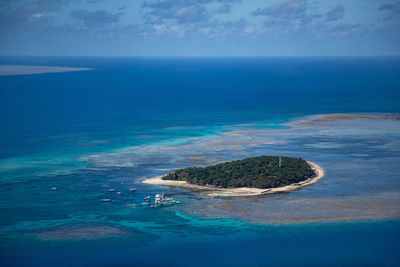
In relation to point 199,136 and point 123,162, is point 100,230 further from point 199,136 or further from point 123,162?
point 199,136

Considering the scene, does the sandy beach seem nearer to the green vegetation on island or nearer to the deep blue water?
the green vegetation on island

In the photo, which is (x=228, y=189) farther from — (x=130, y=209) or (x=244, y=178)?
(x=130, y=209)

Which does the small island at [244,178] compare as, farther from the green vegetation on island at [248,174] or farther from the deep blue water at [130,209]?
the deep blue water at [130,209]

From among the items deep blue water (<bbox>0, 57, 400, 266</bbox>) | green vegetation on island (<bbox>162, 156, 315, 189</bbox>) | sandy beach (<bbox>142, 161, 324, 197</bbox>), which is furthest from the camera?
green vegetation on island (<bbox>162, 156, 315, 189</bbox>)

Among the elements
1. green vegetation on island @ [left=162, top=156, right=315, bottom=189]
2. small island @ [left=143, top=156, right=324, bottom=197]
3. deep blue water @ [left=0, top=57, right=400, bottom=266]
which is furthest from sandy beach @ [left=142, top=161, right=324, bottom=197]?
deep blue water @ [left=0, top=57, right=400, bottom=266]

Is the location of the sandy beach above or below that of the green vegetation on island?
below

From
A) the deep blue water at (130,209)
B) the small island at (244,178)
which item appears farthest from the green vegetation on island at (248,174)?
the deep blue water at (130,209)

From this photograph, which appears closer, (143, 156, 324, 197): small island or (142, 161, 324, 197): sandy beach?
(142, 161, 324, 197): sandy beach

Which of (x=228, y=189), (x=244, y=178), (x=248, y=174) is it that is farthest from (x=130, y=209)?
(x=248, y=174)

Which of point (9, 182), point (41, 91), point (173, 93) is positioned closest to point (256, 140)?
point (9, 182)
